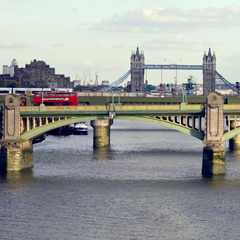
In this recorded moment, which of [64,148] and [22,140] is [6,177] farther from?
[64,148]

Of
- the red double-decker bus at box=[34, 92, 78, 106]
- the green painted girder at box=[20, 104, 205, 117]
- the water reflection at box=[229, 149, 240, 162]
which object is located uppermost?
the red double-decker bus at box=[34, 92, 78, 106]

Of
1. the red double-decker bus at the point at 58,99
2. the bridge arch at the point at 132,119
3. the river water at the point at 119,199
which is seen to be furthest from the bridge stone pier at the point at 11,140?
the red double-decker bus at the point at 58,99

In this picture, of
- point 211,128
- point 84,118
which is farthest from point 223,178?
point 84,118

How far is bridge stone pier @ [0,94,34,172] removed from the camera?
8025cm

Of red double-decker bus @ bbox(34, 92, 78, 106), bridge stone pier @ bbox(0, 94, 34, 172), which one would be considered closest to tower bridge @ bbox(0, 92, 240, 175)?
bridge stone pier @ bbox(0, 94, 34, 172)

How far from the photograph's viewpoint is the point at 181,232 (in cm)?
5359

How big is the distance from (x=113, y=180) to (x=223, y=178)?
14698 mm

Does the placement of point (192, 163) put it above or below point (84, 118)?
below

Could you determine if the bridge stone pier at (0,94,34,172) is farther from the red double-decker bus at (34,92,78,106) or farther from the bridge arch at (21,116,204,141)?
the red double-decker bus at (34,92,78,106)

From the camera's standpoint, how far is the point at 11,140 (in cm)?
8125

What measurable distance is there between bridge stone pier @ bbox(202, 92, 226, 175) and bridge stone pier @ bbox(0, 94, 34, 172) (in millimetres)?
25876

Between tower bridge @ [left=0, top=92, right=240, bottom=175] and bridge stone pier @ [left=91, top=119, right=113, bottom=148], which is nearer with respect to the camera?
tower bridge @ [left=0, top=92, right=240, bottom=175]

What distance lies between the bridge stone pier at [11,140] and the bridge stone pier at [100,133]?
119 feet

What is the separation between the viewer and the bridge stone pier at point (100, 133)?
385 ft
